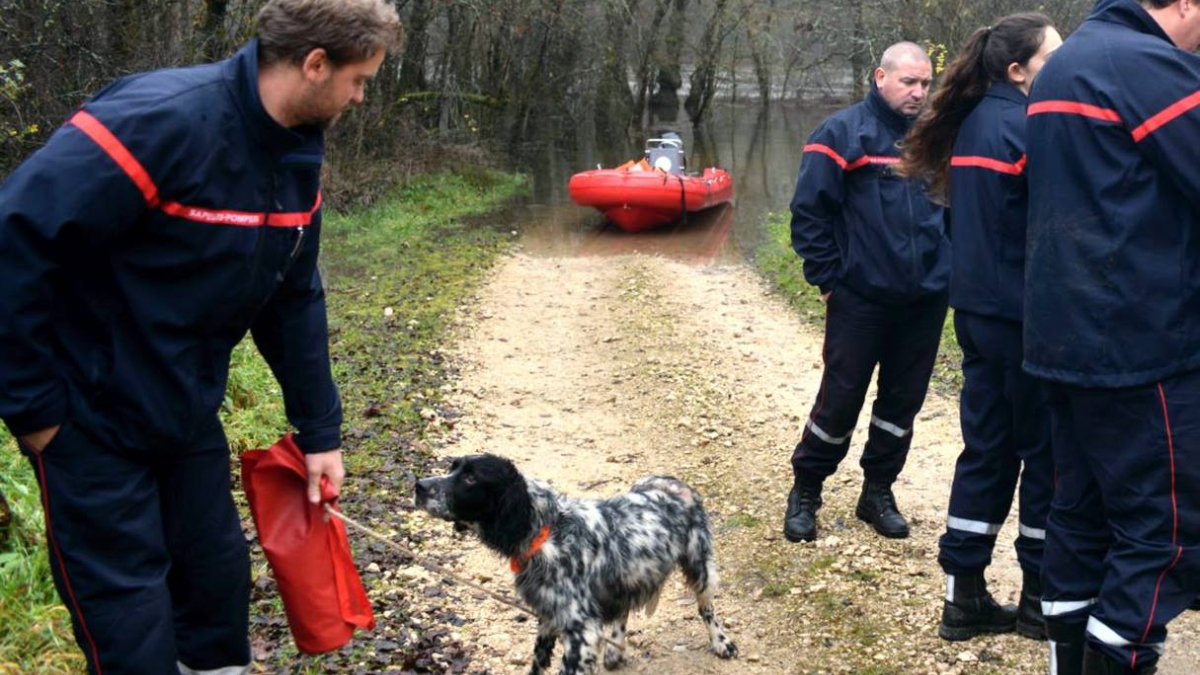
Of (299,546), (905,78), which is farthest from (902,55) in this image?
(299,546)

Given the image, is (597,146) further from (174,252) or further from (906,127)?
(174,252)

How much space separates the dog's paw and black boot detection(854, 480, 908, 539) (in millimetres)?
1549

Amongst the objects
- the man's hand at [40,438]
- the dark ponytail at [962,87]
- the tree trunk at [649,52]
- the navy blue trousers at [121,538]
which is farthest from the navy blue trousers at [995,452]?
the tree trunk at [649,52]

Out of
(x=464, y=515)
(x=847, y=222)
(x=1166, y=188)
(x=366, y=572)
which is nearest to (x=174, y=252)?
(x=464, y=515)

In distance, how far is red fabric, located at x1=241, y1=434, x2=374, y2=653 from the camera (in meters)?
3.55

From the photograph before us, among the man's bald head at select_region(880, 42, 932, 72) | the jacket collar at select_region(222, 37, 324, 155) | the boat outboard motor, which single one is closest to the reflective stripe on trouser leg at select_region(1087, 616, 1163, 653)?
the jacket collar at select_region(222, 37, 324, 155)

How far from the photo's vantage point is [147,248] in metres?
2.95

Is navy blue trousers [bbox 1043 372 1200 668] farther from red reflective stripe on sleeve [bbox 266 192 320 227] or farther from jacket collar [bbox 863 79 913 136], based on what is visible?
jacket collar [bbox 863 79 913 136]

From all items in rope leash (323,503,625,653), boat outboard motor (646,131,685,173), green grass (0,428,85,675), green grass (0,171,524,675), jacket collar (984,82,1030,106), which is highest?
jacket collar (984,82,1030,106)

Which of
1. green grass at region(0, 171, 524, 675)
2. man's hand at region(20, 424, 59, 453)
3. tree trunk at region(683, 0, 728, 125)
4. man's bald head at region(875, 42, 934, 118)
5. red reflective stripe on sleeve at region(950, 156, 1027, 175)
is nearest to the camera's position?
man's hand at region(20, 424, 59, 453)

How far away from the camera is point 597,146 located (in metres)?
35.0

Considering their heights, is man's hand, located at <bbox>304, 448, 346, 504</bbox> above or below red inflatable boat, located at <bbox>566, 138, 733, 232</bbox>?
above

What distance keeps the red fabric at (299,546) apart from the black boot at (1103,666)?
94.7 inches

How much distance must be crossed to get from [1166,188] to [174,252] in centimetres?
289
